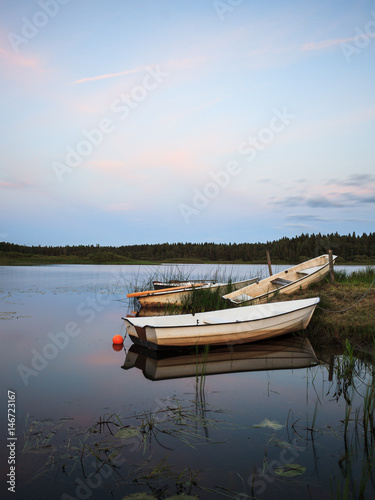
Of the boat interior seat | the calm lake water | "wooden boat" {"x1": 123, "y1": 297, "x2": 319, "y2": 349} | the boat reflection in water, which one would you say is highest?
the boat interior seat

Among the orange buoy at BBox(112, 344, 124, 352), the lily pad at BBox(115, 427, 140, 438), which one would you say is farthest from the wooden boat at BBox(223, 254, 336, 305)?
the lily pad at BBox(115, 427, 140, 438)

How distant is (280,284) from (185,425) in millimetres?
9972

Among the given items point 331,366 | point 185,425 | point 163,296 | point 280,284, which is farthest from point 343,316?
point 163,296

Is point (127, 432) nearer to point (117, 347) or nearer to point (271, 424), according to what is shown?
point (271, 424)

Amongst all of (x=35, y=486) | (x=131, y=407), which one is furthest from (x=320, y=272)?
(x=35, y=486)

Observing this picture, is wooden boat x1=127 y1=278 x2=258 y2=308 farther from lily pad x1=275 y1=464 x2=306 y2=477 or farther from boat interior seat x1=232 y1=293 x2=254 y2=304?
lily pad x1=275 y1=464 x2=306 y2=477

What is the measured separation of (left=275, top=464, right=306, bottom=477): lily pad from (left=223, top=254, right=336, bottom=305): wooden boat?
7.74 m

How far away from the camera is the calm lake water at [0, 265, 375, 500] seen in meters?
3.41

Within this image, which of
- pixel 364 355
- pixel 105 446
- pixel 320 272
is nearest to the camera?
pixel 105 446

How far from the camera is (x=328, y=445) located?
4.07 m

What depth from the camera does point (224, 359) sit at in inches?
309

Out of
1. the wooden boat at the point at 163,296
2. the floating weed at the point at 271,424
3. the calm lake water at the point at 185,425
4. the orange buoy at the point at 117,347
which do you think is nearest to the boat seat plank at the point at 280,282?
the wooden boat at the point at 163,296

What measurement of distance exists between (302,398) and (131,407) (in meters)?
2.56

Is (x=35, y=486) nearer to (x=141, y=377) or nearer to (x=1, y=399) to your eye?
(x=1, y=399)
